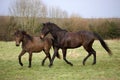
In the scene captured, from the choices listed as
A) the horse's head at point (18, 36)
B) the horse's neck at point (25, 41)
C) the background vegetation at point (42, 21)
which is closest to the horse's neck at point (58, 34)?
the horse's neck at point (25, 41)

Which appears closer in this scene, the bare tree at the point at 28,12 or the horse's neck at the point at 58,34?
the horse's neck at the point at 58,34

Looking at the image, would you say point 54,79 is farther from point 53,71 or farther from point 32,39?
point 32,39

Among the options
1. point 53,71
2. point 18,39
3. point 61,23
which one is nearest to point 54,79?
point 53,71

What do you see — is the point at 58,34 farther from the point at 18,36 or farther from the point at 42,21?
the point at 42,21

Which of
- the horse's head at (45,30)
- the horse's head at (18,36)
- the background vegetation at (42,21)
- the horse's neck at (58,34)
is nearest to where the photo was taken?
the horse's head at (18,36)

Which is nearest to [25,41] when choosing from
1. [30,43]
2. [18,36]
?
[30,43]

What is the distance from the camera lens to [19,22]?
30109mm

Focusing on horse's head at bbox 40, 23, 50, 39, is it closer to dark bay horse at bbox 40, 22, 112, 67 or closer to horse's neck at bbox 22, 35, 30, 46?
dark bay horse at bbox 40, 22, 112, 67

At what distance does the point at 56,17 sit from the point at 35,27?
19.7 feet

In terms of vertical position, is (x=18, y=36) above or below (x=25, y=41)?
above

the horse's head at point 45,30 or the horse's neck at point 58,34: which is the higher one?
the horse's head at point 45,30

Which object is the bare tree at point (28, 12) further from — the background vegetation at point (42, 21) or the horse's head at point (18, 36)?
the horse's head at point (18, 36)

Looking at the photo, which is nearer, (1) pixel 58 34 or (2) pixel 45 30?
(2) pixel 45 30

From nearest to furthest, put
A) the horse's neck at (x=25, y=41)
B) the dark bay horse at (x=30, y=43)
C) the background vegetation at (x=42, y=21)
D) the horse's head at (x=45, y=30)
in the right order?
the dark bay horse at (x=30, y=43)
the horse's neck at (x=25, y=41)
the horse's head at (x=45, y=30)
the background vegetation at (x=42, y=21)
